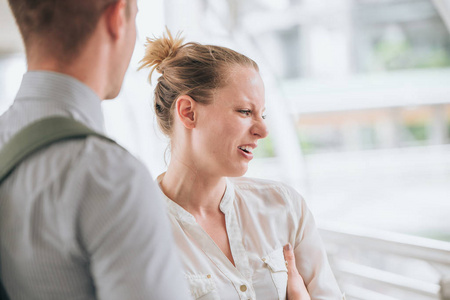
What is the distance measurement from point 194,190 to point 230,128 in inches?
9.0

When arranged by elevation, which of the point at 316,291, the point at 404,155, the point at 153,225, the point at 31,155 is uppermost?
the point at 31,155

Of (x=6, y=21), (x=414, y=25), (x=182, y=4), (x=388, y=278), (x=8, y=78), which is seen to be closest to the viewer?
(x=388, y=278)

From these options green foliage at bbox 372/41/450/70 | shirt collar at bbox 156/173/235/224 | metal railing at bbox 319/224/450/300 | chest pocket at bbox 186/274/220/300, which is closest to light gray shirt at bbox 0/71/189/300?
chest pocket at bbox 186/274/220/300

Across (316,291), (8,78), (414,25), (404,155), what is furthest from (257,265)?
A: (404,155)

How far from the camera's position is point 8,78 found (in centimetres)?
557

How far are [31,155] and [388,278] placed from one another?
8.60 ft

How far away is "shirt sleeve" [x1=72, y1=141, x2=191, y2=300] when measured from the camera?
666mm

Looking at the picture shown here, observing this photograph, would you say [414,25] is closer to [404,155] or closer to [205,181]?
[404,155]

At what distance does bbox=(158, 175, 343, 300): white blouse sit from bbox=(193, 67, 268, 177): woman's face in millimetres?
137

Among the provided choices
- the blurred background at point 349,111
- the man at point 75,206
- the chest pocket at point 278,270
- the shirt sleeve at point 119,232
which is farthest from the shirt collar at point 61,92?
the blurred background at point 349,111

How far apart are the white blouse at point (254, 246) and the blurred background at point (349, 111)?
30.2 inches

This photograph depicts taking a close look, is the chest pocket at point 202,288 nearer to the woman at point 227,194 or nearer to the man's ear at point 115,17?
the woman at point 227,194

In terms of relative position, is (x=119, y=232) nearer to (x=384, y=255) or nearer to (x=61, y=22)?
(x=61, y=22)

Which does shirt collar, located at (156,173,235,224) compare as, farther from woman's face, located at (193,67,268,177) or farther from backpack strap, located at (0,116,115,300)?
backpack strap, located at (0,116,115,300)
